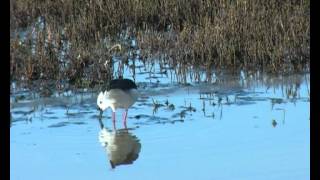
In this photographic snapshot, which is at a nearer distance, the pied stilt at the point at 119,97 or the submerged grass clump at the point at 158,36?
the pied stilt at the point at 119,97

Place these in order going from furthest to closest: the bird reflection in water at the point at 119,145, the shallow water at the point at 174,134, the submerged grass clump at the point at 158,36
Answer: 1. the submerged grass clump at the point at 158,36
2. the bird reflection in water at the point at 119,145
3. the shallow water at the point at 174,134

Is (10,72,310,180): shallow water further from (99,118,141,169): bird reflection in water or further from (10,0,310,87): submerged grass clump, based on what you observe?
(10,0,310,87): submerged grass clump

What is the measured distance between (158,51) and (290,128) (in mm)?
3302

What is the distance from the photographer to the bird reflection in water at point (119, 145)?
5.77 metres

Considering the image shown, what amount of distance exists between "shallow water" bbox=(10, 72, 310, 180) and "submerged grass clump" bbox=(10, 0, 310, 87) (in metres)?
0.47

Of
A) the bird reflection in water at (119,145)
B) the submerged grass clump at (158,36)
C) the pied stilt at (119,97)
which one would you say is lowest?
the bird reflection in water at (119,145)

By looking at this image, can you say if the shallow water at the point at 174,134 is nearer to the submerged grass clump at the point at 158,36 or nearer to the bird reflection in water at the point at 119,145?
the bird reflection in water at the point at 119,145

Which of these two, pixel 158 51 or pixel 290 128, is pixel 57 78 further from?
pixel 290 128

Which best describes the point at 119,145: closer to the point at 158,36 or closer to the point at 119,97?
the point at 119,97

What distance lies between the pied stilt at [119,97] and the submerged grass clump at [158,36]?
3.61 feet

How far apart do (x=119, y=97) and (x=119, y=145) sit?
93 cm

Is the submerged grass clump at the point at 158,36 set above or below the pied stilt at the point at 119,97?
above

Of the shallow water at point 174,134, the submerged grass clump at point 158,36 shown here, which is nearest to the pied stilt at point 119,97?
the shallow water at point 174,134

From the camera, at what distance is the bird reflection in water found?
18.9 feet
